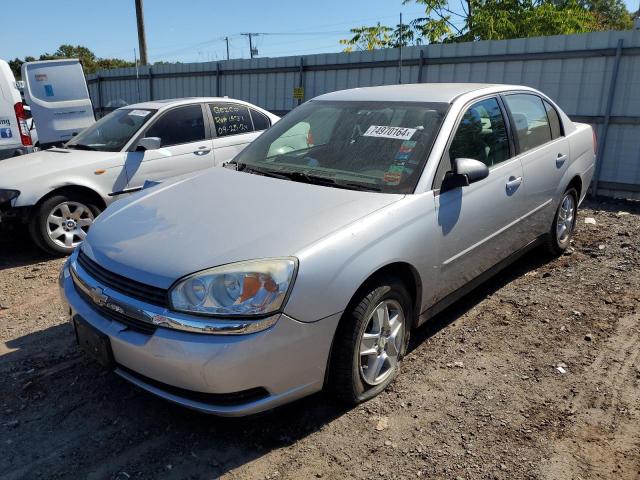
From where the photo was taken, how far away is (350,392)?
2.74 m

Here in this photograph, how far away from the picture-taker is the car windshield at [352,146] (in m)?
3.21

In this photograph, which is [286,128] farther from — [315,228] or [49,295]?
[49,295]

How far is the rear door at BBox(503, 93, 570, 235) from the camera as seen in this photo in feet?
13.6

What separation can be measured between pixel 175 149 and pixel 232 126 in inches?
35.5

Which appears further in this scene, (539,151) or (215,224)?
(539,151)

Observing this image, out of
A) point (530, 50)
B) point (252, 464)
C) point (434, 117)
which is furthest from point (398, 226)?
point (530, 50)

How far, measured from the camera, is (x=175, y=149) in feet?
19.9

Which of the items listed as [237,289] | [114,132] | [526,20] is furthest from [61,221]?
[526,20]

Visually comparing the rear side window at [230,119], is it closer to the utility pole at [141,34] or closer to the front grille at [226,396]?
the front grille at [226,396]

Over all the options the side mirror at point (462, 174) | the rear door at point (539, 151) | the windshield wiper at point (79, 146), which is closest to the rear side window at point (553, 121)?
the rear door at point (539, 151)

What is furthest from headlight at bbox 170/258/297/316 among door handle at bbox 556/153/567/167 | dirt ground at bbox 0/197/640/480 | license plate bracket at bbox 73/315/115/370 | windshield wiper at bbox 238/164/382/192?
door handle at bbox 556/153/567/167

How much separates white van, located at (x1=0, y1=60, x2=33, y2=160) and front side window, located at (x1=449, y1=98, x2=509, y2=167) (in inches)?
262

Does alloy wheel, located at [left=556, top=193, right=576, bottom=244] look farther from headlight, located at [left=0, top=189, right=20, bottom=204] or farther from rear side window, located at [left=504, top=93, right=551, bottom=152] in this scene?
headlight, located at [left=0, top=189, right=20, bottom=204]

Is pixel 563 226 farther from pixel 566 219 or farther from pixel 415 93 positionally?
pixel 415 93
